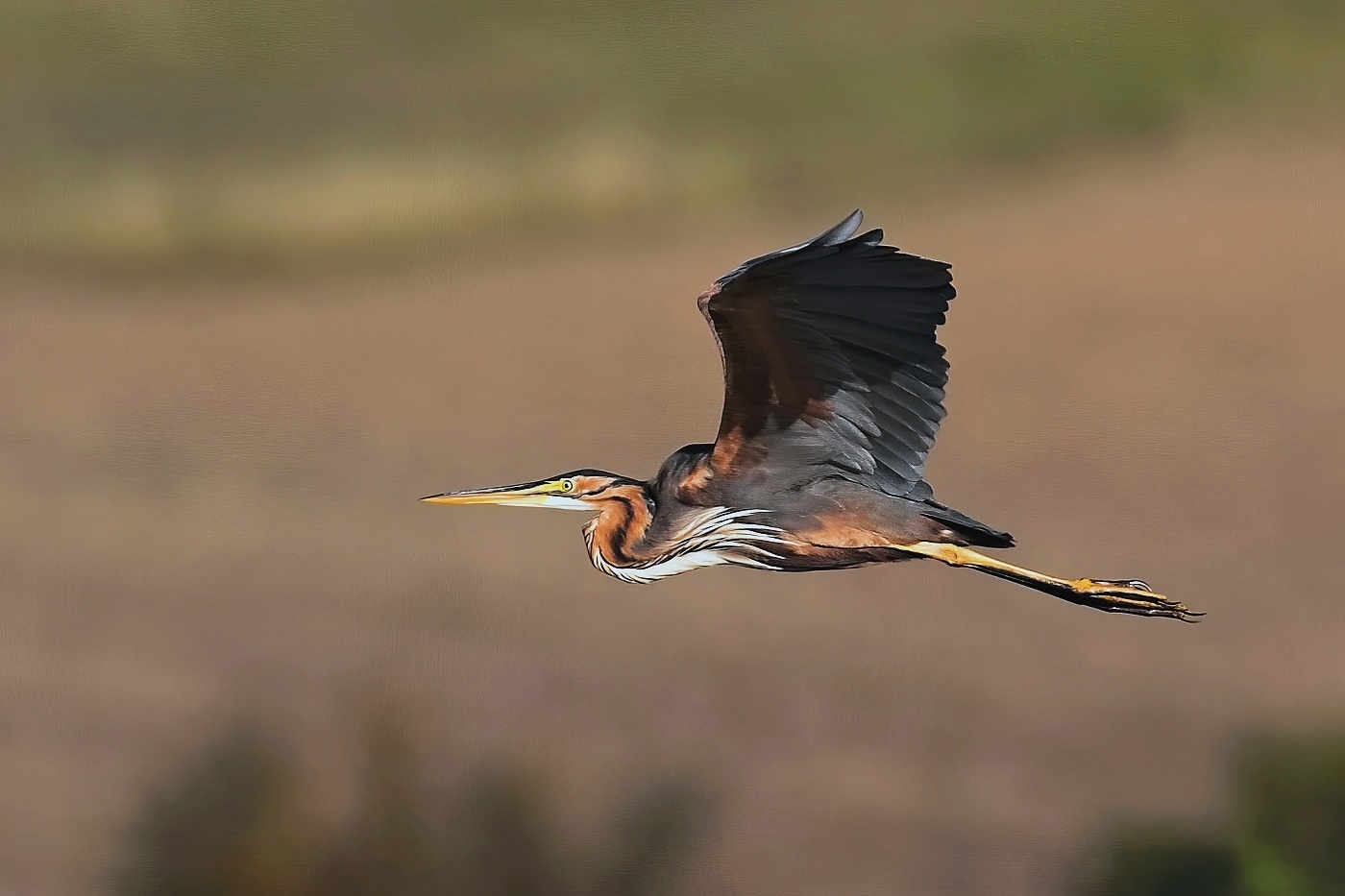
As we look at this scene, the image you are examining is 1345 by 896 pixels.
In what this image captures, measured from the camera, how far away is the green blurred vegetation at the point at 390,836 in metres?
5.72

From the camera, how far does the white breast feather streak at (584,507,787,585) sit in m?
2.97

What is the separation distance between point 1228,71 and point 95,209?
4.39 m

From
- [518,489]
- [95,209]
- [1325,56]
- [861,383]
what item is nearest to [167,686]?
[95,209]

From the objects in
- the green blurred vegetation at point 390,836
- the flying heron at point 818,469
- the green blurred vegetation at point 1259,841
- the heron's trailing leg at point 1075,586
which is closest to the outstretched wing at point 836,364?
the flying heron at point 818,469

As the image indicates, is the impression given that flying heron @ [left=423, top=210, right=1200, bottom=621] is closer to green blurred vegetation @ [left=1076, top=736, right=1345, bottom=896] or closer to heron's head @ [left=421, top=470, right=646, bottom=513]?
heron's head @ [left=421, top=470, right=646, bottom=513]

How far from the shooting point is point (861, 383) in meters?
2.88

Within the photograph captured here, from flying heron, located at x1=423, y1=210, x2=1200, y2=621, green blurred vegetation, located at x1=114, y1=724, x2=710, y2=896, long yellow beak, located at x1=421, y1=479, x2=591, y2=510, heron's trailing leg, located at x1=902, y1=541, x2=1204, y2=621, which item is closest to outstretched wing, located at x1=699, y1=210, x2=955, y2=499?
flying heron, located at x1=423, y1=210, x2=1200, y2=621

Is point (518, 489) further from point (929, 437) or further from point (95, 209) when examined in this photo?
point (95, 209)

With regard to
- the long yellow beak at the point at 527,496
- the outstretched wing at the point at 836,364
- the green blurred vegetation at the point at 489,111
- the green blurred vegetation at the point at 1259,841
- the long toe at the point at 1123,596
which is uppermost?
the green blurred vegetation at the point at 489,111

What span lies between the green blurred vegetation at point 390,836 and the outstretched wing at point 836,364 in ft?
9.82

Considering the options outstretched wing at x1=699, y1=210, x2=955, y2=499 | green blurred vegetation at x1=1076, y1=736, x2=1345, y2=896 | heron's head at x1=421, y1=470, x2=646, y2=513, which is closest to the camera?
outstretched wing at x1=699, y1=210, x2=955, y2=499

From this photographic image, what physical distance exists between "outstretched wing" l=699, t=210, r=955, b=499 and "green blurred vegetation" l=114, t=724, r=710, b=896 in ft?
9.82

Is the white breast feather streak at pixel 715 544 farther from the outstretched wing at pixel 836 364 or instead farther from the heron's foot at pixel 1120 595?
the heron's foot at pixel 1120 595

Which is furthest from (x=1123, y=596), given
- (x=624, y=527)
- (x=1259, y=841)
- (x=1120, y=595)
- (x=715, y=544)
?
(x=1259, y=841)
